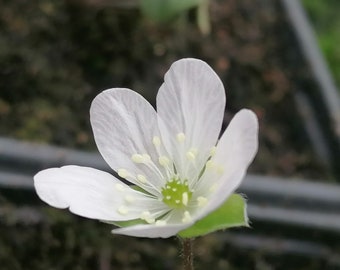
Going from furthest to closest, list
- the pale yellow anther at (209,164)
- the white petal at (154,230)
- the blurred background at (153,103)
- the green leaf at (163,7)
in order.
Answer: the green leaf at (163,7) → the blurred background at (153,103) → the pale yellow anther at (209,164) → the white petal at (154,230)

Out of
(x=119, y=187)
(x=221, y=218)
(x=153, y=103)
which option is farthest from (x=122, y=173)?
(x=153, y=103)

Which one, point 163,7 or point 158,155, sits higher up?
point 163,7

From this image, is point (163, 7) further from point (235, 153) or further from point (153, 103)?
point (235, 153)

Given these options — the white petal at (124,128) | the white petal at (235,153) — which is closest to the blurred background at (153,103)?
the white petal at (124,128)

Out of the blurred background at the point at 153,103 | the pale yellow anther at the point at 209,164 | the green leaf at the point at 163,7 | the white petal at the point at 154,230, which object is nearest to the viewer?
the white petal at the point at 154,230

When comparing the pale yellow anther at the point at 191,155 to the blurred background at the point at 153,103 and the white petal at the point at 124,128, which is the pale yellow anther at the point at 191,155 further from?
the blurred background at the point at 153,103

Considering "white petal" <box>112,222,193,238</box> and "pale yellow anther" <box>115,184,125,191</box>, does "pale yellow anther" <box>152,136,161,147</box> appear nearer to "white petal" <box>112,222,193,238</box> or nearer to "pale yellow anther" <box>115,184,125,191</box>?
"pale yellow anther" <box>115,184,125,191</box>

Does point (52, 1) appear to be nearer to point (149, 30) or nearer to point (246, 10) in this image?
point (149, 30)
